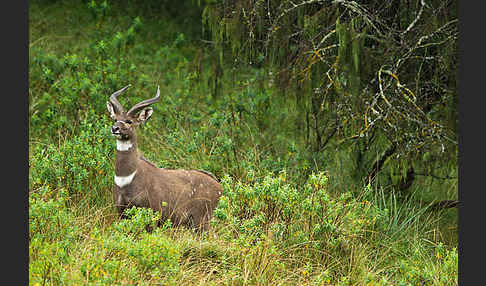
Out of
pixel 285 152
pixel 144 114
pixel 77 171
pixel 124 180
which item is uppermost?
pixel 144 114

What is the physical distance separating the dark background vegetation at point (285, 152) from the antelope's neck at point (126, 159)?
0.61 meters

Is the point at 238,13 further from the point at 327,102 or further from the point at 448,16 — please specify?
the point at 448,16

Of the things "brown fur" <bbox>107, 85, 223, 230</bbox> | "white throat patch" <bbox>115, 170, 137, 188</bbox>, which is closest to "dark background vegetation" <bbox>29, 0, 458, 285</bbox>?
"brown fur" <bbox>107, 85, 223, 230</bbox>

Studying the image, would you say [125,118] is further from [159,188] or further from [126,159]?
[159,188]

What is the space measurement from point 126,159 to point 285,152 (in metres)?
3.25

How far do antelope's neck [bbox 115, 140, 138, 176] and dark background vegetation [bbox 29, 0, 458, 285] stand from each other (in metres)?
0.61

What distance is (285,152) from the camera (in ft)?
30.8

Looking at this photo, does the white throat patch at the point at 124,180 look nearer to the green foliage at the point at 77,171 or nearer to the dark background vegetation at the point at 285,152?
the dark background vegetation at the point at 285,152

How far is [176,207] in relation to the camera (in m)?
6.97

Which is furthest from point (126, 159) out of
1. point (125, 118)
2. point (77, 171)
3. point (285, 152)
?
point (285, 152)

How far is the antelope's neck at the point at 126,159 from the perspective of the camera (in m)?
6.73

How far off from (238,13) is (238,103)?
201cm

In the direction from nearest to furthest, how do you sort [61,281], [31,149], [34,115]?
[61,281] < [31,149] < [34,115]

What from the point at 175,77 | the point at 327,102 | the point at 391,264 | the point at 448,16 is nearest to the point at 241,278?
the point at 391,264
